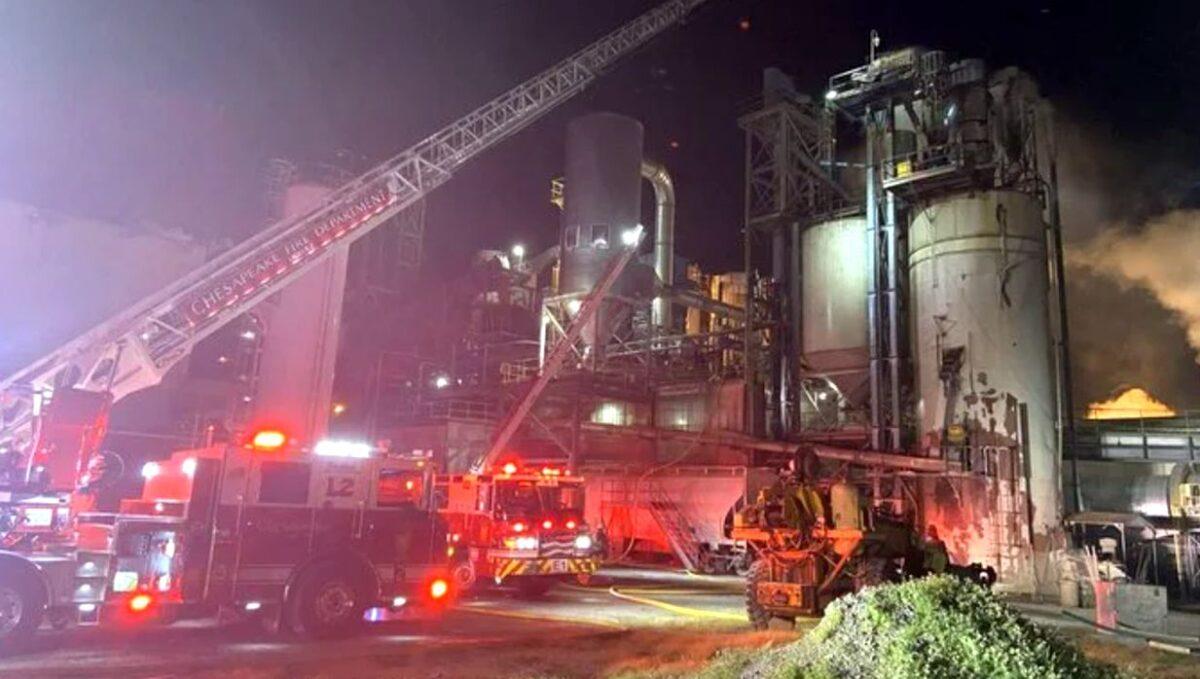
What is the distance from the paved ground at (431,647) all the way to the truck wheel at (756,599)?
32cm

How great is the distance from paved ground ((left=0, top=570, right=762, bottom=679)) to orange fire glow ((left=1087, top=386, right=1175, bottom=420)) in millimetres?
28937

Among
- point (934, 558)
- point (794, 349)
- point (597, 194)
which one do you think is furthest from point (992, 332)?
point (597, 194)

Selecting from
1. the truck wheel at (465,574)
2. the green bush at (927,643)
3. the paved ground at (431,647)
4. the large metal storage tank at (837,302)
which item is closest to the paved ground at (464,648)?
the paved ground at (431,647)

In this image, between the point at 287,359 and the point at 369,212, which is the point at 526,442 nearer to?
the point at 287,359

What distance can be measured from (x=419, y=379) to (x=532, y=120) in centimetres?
1388

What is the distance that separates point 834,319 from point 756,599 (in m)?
20.6

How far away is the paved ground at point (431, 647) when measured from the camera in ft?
31.8

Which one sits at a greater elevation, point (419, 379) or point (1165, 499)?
point (419, 379)

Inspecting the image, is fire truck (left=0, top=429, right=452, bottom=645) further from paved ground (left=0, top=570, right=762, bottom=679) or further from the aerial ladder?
the aerial ladder

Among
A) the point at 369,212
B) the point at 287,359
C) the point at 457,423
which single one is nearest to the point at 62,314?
the point at 287,359

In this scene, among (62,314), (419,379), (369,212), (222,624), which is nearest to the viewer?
(222,624)

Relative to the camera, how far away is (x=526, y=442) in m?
33.4

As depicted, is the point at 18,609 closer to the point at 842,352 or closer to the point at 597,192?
the point at 597,192

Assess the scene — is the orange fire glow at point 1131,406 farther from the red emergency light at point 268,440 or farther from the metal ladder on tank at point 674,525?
the red emergency light at point 268,440
